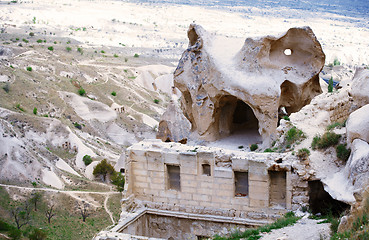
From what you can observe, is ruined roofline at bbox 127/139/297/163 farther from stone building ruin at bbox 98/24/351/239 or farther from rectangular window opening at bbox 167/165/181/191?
rectangular window opening at bbox 167/165/181/191

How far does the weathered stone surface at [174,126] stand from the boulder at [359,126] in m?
21.9

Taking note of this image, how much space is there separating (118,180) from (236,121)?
11087 millimetres

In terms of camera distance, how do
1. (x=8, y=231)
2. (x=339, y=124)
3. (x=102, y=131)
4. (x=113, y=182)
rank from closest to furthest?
(x=339, y=124) → (x=8, y=231) → (x=113, y=182) → (x=102, y=131)

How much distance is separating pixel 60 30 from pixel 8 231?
89.4 meters

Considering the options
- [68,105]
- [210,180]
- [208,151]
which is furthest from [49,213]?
[68,105]

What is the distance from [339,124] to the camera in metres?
18.4

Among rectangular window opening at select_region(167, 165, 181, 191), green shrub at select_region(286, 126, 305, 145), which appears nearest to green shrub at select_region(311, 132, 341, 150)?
green shrub at select_region(286, 126, 305, 145)

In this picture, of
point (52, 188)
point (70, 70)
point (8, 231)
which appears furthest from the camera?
point (70, 70)

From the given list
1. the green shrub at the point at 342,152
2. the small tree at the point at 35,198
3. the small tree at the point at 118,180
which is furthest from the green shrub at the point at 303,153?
the small tree at the point at 118,180

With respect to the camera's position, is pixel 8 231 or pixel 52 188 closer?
pixel 8 231

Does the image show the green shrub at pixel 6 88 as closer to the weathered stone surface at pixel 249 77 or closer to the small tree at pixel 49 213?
the small tree at pixel 49 213

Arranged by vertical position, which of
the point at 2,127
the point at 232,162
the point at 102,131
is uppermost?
the point at 232,162

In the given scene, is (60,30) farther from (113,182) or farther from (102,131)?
(113,182)

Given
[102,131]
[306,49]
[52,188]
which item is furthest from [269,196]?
[102,131]
